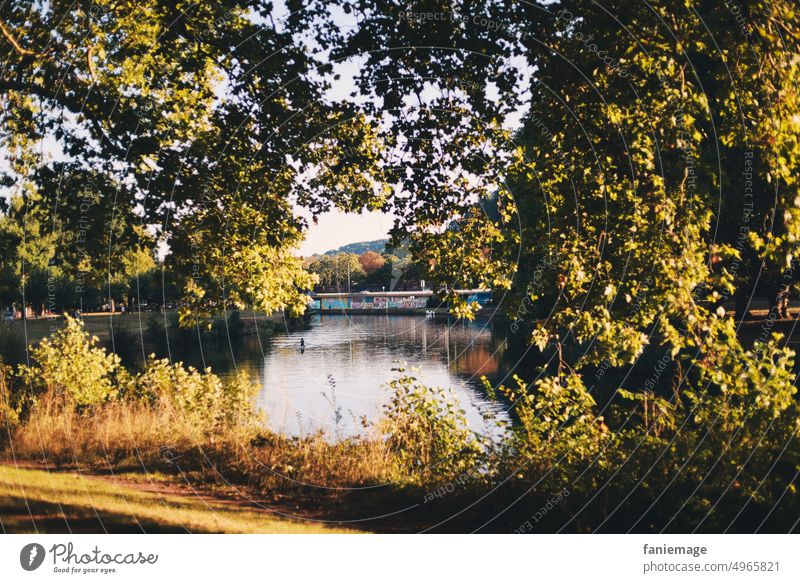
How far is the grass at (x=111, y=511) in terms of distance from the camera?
21.2 feet

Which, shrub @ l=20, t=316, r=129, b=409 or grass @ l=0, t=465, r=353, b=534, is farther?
shrub @ l=20, t=316, r=129, b=409

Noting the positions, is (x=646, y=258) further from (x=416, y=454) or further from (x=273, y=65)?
(x=273, y=65)

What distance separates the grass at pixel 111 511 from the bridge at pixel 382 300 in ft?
12.7

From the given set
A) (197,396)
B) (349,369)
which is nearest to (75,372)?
(197,396)

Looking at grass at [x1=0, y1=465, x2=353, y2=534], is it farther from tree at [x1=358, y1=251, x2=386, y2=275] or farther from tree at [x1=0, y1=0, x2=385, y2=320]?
tree at [x1=358, y1=251, x2=386, y2=275]

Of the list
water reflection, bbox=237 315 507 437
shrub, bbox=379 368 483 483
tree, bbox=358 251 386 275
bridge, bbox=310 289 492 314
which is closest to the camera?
shrub, bbox=379 368 483 483

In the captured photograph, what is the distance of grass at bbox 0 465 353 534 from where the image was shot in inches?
255

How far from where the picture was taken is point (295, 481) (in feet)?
27.6

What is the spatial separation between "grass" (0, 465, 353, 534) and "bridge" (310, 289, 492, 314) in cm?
388

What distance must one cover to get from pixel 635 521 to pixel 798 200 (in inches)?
143

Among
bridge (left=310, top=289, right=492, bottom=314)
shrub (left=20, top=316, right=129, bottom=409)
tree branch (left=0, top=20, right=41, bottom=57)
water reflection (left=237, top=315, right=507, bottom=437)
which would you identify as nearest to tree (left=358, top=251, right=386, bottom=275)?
bridge (left=310, top=289, right=492, bottom=314)

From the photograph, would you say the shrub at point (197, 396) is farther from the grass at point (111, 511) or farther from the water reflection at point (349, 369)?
the grass at point (111, 511)

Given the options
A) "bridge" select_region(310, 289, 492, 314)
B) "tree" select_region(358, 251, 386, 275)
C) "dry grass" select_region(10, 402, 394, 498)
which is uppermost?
"tree" select_region(358, 251, 386, 275)

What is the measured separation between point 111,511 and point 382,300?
62.6 ft
